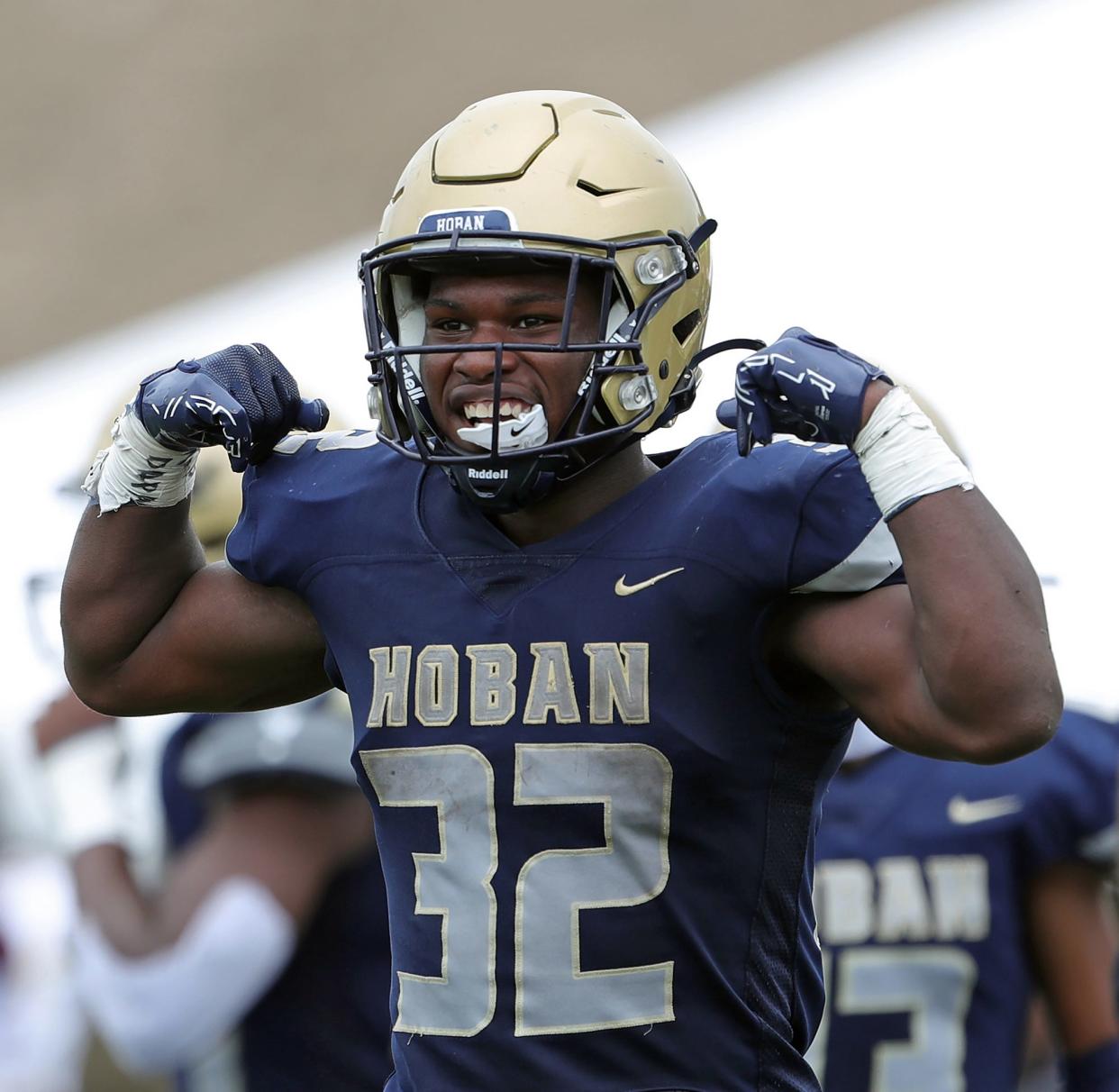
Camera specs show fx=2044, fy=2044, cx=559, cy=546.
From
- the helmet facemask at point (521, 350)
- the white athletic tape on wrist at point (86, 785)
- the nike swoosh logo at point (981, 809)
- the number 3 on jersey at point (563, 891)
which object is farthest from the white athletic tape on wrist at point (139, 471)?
the nike swoosh logo at point (981, 809)

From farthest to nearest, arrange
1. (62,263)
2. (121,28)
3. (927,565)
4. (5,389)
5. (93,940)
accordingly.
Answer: (121,28), (62,263), (5,389), (93,940), (927,565)

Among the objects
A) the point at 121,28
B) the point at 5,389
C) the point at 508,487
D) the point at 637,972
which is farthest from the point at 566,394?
the point at 121,28

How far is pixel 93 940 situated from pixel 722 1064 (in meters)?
1.83

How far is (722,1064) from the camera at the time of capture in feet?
7.48

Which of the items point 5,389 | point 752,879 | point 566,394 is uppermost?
point 566,394

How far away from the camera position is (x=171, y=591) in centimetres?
261

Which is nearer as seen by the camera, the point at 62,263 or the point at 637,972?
the point at 637,972

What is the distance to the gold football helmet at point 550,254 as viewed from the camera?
2.33 metres

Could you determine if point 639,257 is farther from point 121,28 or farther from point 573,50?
point 121,28

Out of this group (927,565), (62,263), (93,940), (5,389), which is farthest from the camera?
(62,263)

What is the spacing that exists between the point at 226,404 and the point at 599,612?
0.53 m

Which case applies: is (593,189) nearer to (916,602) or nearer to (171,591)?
(916,602)

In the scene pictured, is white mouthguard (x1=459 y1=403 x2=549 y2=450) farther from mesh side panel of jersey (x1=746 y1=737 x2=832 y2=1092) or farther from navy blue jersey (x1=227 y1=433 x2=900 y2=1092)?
mesh side panel of jersey (x1=746 y1=737 x2=832 y2=1092)

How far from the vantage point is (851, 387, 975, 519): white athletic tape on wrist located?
2.16m
